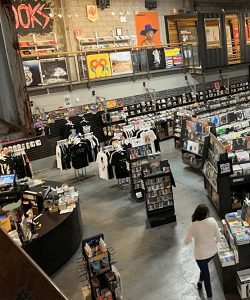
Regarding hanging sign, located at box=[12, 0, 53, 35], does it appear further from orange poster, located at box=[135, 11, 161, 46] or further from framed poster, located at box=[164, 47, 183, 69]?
framed poster, located at box=[164, 47, 183, 69]

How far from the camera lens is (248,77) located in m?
19.0

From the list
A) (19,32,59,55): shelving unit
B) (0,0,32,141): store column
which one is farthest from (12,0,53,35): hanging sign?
(0,0,32,141): store column

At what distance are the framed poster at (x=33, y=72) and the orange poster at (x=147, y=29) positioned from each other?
5.32 metres

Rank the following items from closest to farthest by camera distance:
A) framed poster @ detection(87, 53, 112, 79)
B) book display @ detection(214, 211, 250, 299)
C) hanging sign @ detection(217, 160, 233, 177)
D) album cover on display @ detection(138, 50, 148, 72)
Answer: book display @ detection(214, 211, 250, 299), hanging sign @ detection(217, 160, 233, 177), framed poster @ detection(87, 53, 112, 79), album cover on display @ detection(138, 50, 148, 72)

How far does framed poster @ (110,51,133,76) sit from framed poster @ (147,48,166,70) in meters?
1.03

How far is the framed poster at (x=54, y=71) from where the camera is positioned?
1222 centimetres

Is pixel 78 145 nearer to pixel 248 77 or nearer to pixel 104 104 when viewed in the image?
pixel 104 104

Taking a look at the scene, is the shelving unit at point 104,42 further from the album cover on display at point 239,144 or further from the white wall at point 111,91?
the album cover on display at point 239,144

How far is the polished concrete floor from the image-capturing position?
17.4 ft

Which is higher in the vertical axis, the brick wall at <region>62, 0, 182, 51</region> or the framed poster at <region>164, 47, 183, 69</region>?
the brick wall at <region>62, 0, 182, 51</region>

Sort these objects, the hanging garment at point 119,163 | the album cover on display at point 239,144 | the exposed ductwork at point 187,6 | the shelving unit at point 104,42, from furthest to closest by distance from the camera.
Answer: the exposed ductwork at point 187,6
the shelving unit at point 104,42
the hanging garment at point 119,163
the album cover on display at point 239,144

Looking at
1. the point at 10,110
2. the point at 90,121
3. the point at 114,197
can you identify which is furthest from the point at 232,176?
the point at 90,121

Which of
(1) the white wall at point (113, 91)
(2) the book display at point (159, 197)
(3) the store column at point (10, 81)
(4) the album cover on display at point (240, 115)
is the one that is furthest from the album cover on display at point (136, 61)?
(3) the store column at point (10, 81)

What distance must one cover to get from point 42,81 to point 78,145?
3.01 meters
